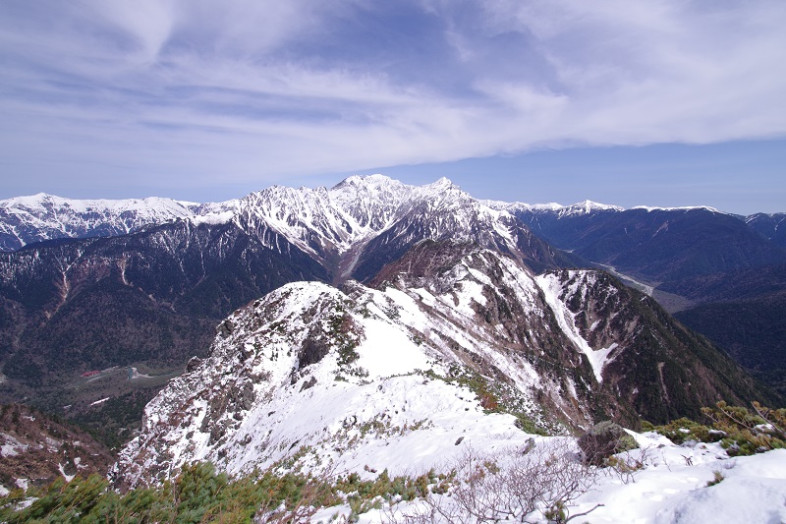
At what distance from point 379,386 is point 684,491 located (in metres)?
24.4

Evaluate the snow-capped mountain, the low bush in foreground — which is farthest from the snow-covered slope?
the low bush in foreground

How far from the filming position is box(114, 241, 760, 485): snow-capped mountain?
22.2 meters

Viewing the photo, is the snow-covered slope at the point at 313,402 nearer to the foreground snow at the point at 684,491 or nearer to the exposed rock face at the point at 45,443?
the foreground snow at the point at 684,491

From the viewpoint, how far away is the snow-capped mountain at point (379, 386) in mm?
22156

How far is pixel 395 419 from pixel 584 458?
15.9 meters

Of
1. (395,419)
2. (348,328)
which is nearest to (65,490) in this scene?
(395,419)

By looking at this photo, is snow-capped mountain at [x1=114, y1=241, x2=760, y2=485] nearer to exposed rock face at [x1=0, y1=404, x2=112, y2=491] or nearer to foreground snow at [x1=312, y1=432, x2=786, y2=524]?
foreground snow at [x1=312, y1=432, x2=786, y2=524]

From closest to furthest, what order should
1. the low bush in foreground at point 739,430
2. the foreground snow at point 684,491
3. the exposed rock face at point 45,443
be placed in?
the foreground snow at point 684,491 < the low bush in foreground at point 739,430 < the exposed rock face at point 45,443

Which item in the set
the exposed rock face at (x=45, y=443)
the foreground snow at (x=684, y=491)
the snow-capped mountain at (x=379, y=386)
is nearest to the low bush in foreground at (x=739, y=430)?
the foreground snow at (x=684, y=491)

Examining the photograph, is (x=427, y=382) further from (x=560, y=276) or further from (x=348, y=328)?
(x=560, y=276)

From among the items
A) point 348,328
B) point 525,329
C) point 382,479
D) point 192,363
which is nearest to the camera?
point 382,479

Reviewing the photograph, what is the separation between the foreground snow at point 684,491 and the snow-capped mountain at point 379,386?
6.76 metres

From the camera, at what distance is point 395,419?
23828 mm

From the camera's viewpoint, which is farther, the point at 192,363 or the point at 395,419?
the point at 192,363
